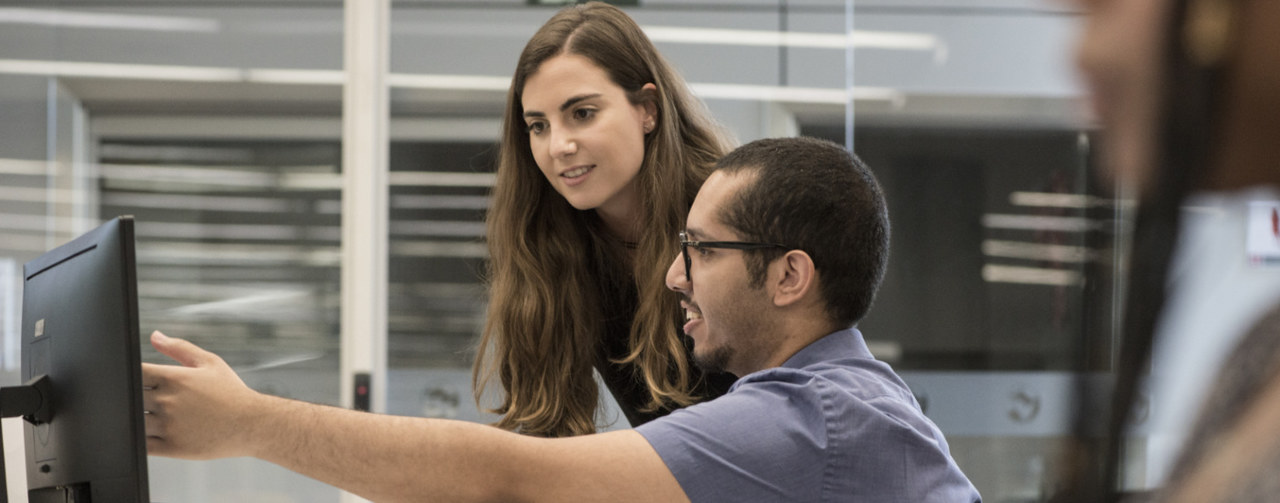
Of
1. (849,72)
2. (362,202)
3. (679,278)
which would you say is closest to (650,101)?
(679,278)

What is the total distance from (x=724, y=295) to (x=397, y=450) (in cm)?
45

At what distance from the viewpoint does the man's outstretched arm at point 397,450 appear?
3.63 feet

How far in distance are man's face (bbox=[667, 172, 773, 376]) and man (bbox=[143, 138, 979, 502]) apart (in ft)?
0.10

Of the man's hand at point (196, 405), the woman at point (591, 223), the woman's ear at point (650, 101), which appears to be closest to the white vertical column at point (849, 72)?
the woman at point (591, 223)

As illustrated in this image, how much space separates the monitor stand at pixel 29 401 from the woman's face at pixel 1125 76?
1.33 metres

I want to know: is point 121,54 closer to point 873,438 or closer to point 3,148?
point 3,148

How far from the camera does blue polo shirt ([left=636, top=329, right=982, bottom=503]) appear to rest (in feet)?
3.79

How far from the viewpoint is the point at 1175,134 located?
0.24 m

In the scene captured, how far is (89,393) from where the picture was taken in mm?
1200

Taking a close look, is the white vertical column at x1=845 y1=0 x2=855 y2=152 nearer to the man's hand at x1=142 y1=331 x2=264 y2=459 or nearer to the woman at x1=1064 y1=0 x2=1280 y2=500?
the man's hand at x1=142 y1=331 x2=264 y2=459

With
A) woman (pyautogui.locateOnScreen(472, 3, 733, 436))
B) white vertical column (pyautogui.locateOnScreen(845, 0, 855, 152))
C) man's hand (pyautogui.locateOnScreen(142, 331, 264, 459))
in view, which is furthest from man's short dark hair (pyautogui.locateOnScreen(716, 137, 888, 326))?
white vertical column (pyautogui.locateOnScreen(845, 0, 855, 152))

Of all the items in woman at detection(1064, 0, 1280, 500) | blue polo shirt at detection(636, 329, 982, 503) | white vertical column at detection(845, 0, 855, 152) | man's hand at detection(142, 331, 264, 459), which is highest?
white vertical column at detection(845, 0, 855, 152)

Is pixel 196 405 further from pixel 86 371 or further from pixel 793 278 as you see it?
pixel 793 278

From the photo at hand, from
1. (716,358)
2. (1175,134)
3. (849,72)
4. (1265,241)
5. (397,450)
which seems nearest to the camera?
(1175,134)
